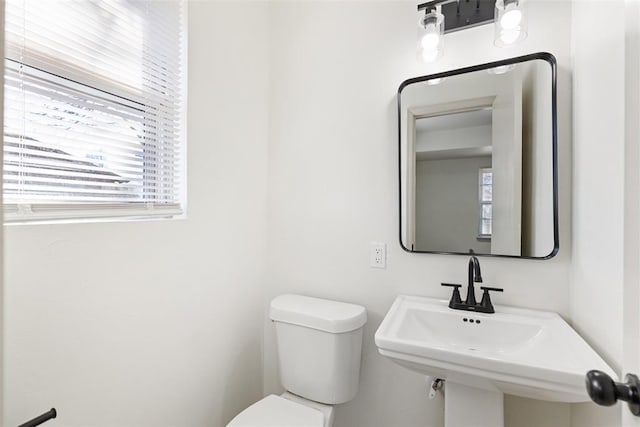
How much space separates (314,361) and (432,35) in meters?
1.46

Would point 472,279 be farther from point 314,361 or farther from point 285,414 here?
point 285,414

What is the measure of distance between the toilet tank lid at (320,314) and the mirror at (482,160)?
0.38 m

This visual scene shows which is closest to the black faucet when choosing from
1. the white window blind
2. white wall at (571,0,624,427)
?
white wall at (571,0,624,427)

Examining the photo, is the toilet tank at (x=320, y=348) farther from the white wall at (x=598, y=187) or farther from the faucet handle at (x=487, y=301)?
the white wall at (x=598, y=187)

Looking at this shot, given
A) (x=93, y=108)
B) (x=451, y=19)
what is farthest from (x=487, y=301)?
(x=93, y=108)

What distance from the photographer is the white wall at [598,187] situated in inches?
34.1

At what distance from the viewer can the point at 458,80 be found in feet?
4.46

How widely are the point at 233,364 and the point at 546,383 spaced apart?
1262 millimetres

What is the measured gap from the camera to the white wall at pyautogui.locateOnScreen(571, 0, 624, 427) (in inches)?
34.1

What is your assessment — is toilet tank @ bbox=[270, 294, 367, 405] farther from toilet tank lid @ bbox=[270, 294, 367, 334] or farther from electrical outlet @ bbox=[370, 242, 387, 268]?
electrical outlet @ bbox=[370, 242, 387, 268]

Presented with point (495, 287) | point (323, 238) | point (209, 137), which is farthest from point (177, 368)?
point (495, 287)

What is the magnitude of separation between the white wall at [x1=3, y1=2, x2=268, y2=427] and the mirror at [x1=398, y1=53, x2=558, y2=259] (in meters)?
0.79

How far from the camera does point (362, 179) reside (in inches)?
61.2

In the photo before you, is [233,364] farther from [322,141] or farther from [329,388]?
[322,141]
